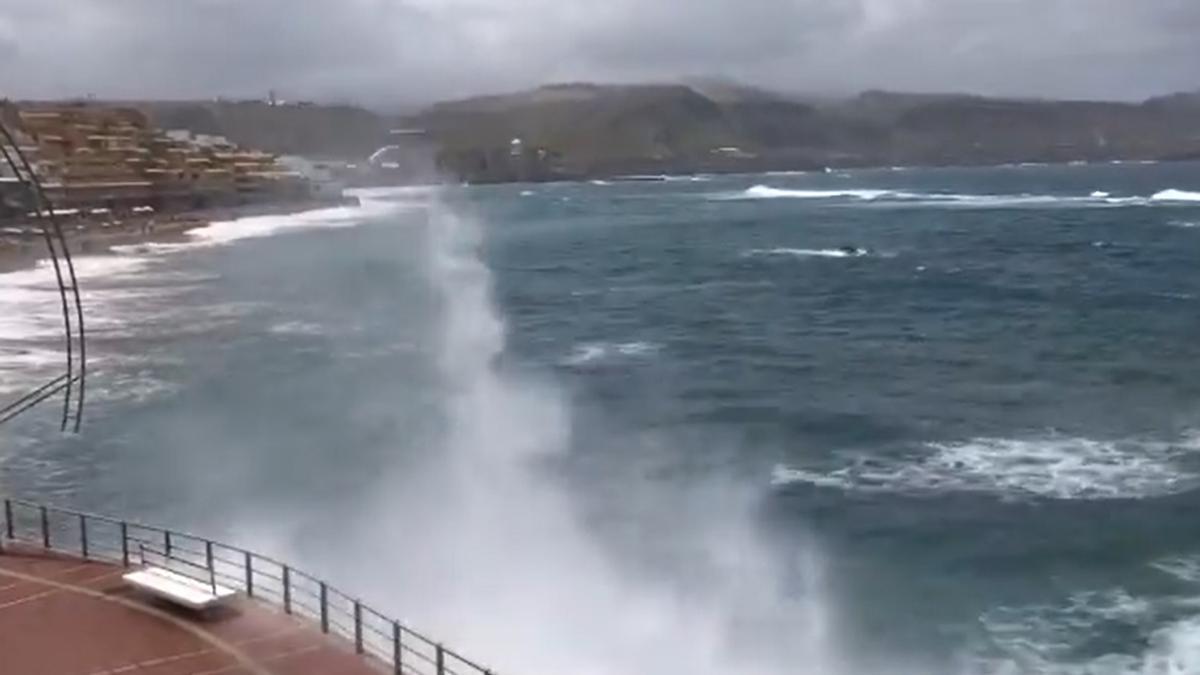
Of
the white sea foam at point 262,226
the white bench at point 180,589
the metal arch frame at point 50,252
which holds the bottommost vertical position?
the white sea foam at point 262,226

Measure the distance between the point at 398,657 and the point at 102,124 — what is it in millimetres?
178899

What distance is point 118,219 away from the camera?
457 ft

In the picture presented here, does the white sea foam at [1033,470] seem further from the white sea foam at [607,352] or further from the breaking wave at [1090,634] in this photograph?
the white sea foam at [607,352]

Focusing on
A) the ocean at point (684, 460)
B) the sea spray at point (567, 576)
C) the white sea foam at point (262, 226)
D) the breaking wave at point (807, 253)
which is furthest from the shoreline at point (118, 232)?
the sea spray at point (567, 576)

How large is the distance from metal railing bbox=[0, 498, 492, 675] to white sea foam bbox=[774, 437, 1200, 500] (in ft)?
46.2

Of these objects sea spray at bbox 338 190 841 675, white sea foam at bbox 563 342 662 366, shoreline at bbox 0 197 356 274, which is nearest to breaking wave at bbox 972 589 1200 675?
sea spray at bbox 338 190 841 675

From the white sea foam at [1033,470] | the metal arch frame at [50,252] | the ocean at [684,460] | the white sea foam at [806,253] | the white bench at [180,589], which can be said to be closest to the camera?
the metal arch frame at [50,252]

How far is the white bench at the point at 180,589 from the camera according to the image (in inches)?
645

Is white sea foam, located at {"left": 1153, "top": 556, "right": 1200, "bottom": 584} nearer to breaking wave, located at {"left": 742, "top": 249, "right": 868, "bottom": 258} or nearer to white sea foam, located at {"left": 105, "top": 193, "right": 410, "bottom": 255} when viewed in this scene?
breaking wave, located at {"left": 742, "top": 249, "right": 868, "bottom": 258}

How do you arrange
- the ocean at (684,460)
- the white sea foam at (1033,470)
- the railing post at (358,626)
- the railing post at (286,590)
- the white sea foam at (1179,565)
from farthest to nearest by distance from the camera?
the white sea foam at (1033,470) → the white sea foam at (1179,565) → the ocean at (684,460) → the railing post at (286,590) → the railing post at (358,626)

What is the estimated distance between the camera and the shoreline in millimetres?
99125

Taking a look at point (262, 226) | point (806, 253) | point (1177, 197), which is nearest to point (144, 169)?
point (262, 226)

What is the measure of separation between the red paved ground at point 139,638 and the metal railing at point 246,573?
0.36 m

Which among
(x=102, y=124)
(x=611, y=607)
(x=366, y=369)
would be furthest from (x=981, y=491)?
(x=102, y=124)
